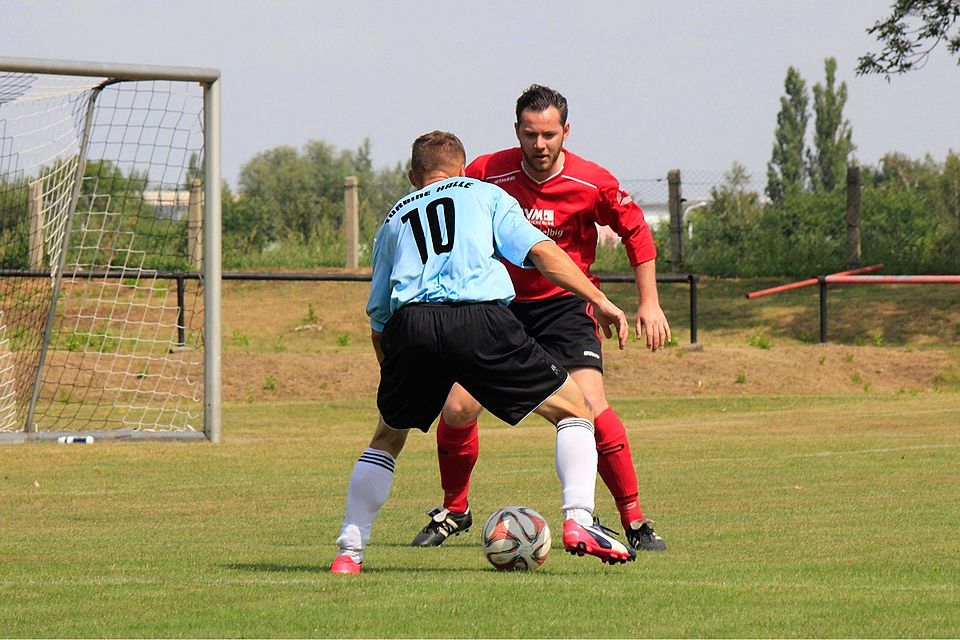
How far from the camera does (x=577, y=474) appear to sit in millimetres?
6301

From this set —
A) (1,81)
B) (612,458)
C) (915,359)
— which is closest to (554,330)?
(612,458)

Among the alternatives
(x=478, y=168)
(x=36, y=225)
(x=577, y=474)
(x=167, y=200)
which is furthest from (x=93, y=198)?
(x=577, y=474)

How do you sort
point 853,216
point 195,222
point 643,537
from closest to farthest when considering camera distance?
→ point 643,537 → point 195,222 → point 853,216

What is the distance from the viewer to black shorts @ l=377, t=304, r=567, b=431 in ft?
19.8

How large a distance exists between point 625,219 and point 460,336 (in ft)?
6.48

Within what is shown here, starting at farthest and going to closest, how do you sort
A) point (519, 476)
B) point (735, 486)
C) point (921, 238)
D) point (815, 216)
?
point (815, 216) < point (921, 238) < point (519, 476) < point (735, 486)

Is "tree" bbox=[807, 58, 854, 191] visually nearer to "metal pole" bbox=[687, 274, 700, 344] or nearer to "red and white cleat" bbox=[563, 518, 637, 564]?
"metal pole" bbox=[687, 274, 700, 344]

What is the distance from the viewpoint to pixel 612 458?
299 inches

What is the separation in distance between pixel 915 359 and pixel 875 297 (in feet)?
20.4

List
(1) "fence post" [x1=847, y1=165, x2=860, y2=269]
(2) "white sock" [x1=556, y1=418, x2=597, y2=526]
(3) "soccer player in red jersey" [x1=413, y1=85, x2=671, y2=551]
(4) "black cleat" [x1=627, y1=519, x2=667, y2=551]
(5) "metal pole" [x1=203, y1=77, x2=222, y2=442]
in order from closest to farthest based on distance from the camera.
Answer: (2) "white sock" [x1=556, y1=418, x2=597, y2=526], (4) "black cleat" [x1=627, y1=519, x2=667, y2=551], (3) "soccer player in red jersey" [x1=413, y1=85, x2=671, y2=551], (5) "metal pole" [x1=203, y1=77, x2=222, y2=442], (1) "fence post" [x1=847, y1=165, x2=860, y2=269]

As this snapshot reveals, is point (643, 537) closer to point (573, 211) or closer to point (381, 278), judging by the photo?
point (573, 211)

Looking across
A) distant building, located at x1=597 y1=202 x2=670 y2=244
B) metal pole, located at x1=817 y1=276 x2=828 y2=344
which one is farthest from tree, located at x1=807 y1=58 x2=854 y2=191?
metal pole, located at x1=817 y1=276 x2=828 y2=344

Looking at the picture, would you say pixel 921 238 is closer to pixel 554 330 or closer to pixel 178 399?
pixel 178 399

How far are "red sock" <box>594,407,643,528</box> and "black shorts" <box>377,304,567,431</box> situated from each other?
1381mm
